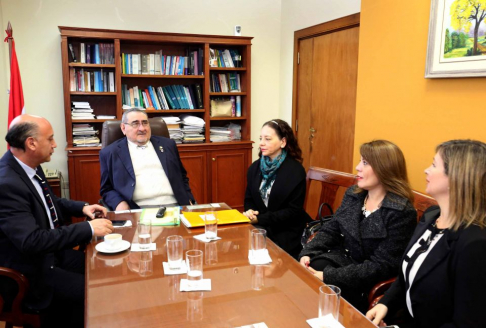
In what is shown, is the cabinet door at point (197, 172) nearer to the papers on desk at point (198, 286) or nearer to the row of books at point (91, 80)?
the row of books at point (91, 80)

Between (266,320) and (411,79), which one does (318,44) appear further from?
(266,320)

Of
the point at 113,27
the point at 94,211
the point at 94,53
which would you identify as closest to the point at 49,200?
the point at 94,211

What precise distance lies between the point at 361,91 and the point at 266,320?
1876 millimetres

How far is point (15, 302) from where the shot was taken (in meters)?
1.66

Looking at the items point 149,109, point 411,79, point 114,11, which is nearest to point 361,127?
point 411,79

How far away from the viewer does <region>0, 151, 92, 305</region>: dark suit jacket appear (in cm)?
166

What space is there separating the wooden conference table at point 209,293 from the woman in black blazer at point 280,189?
0.73 metres

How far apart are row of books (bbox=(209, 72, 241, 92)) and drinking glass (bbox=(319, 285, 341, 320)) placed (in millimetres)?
3657

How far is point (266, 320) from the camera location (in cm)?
113

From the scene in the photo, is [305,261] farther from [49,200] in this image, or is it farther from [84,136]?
[84,136]

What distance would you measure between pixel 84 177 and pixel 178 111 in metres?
1.19

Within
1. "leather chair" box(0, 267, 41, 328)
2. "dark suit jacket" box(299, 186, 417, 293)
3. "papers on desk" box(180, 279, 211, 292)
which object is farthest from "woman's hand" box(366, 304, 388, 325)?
"leather chair" box(0, 267, 41, 328)

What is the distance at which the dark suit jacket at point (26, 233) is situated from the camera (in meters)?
1.66

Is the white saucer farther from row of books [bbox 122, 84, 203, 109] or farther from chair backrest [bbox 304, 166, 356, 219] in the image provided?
row of books [bbox 122, 84, 203, 109]
